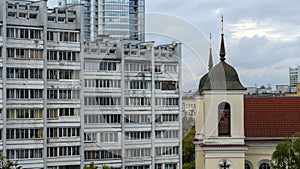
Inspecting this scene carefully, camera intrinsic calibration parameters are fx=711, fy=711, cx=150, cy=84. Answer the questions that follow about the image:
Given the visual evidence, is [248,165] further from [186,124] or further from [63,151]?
[63,151]

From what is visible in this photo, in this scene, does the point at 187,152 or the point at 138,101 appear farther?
the point at 187,152

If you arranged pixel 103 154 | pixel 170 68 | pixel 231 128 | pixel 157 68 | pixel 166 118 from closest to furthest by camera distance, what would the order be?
pixel 231 128 → pixel 103 154 → pixel 166 118 → pixel 157 68 → pixel 170 68

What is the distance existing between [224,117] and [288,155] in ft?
19.5

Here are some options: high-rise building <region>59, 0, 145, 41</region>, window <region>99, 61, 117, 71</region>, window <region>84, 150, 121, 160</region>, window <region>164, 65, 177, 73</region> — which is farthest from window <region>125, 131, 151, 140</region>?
high-rise building <region>59, 0, 145, 41</region>

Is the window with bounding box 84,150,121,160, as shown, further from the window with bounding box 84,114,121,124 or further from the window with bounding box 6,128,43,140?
the window with bounding box 6,128,43,140

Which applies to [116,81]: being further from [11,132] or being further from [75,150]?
[11,132]

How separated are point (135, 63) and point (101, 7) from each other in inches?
3051

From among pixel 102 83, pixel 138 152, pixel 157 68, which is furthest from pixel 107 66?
pixel 138 152

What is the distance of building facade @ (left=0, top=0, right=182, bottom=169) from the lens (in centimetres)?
5347

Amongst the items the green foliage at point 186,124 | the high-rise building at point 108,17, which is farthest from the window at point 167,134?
the high-rise building at point 108,17

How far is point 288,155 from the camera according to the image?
37594 millimetres

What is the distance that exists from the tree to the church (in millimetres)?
4486

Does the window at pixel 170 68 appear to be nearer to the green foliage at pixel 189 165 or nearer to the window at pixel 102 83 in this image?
the window at pixel 102 83

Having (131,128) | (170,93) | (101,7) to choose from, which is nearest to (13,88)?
(131,128)
